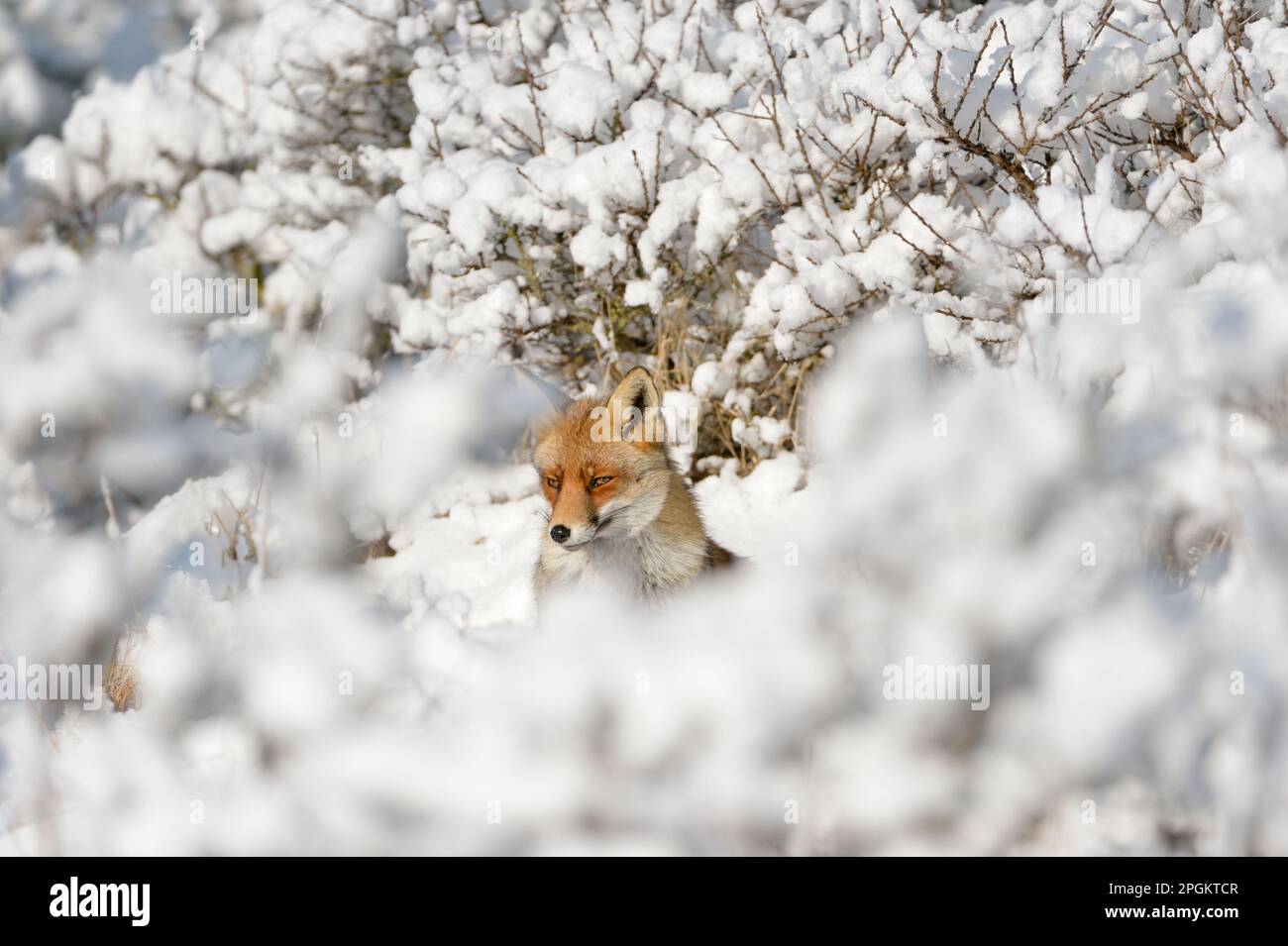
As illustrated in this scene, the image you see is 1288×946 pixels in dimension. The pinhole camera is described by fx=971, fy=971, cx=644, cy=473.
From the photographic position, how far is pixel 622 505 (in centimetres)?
424

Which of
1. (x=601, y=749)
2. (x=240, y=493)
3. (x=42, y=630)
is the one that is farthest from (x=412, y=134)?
(x=601, y=749)

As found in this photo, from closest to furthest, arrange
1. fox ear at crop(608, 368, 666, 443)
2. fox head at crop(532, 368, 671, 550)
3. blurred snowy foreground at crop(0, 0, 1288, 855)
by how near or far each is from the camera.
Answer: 1. blurred snowy foreground at crop(0, 0, 1288, 855)
2. fox head at crop(532, 368, 671, 550)
3. fox ear at crop(608, 368, 666, 443)

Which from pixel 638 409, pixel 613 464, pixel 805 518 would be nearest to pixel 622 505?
pixel 613 464

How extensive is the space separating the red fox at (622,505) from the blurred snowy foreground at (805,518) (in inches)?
8.7

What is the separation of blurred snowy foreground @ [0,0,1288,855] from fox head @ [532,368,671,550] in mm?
415

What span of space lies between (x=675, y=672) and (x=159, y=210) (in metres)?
10.0

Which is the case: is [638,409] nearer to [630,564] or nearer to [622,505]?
[622,505]

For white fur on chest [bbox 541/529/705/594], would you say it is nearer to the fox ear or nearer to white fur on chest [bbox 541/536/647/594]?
white fur on chest [bbox 541/536/647/594]

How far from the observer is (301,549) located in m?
2.54

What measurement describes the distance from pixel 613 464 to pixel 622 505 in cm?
21

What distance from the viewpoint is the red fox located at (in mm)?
4199

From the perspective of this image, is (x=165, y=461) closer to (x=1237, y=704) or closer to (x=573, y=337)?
(x=1237, y=704)

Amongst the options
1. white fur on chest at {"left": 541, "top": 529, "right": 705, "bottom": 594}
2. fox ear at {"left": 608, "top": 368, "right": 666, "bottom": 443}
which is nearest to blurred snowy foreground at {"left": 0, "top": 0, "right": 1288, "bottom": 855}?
white fur on chest at {"left": 541, "top": 529, "right": 705, "bottom": 594}

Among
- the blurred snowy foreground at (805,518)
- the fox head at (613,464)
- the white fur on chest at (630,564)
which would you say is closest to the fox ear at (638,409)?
the fox head at (613,464)
